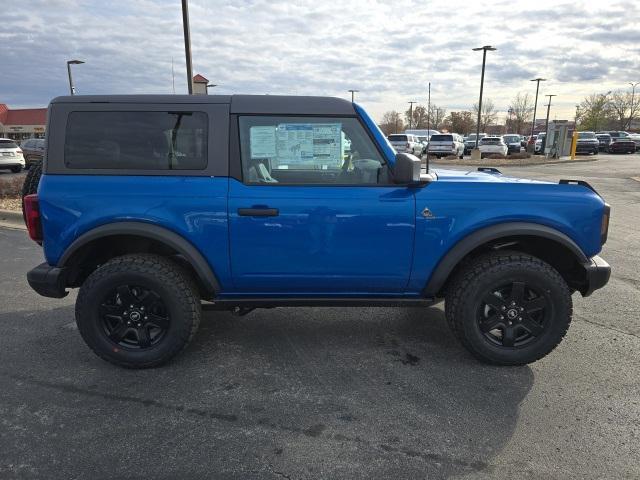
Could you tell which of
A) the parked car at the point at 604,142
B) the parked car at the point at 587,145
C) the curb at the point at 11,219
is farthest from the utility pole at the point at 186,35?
the parked car at the point at 604,142

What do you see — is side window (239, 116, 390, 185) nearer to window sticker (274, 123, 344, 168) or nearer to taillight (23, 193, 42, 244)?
window sticker (274, 123, 344, 168)

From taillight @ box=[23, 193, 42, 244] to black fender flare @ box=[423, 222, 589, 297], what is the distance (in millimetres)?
2736

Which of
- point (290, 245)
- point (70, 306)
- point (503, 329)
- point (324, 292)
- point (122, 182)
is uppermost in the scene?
point (122, 182)

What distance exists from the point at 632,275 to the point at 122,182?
5565 millimetres

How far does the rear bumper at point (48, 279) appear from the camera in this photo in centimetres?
321

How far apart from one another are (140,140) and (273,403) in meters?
1.95

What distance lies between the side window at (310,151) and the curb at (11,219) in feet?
23.8

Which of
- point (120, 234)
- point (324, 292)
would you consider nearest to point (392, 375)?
point (324, 292)

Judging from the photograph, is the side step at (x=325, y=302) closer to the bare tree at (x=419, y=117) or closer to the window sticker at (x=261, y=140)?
the window sticker at (x=261, y=140)

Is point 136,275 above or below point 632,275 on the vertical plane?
above

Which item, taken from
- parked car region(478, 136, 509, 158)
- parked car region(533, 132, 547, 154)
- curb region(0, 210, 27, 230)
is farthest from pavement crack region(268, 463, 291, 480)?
parked car region(533, 132, 547, 154)

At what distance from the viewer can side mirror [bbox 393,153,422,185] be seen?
3029 millimetres

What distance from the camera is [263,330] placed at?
4.02 meters

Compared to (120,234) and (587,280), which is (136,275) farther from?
(587,280)
